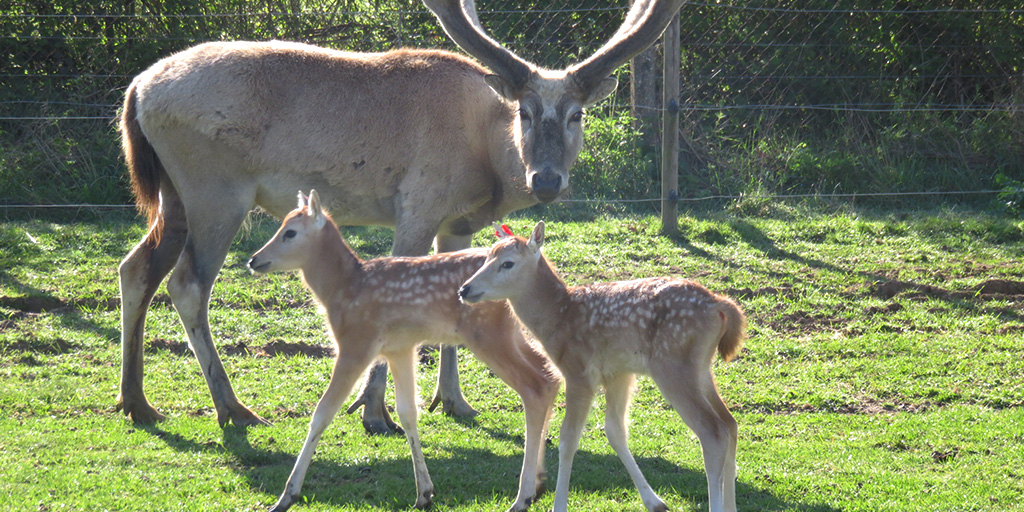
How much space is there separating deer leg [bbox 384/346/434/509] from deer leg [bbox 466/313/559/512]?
0.40 meters

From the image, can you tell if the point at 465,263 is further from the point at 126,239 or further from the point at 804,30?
the point at 804,30

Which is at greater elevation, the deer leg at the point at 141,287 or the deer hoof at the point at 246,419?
the deer leg at the point at 141,287

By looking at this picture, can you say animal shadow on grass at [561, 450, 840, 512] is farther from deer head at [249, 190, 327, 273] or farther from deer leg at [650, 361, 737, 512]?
→ deer head at [249, 190, 327, 273]

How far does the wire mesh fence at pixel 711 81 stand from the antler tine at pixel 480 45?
16.3ft

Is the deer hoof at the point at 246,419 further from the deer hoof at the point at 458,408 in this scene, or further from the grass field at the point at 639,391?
the deer hoof at the point at 458,408

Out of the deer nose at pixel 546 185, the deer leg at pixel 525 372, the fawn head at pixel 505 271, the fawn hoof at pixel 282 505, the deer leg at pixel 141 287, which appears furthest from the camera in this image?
the deer leg at pixel 141 287

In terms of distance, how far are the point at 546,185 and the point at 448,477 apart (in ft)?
6.67

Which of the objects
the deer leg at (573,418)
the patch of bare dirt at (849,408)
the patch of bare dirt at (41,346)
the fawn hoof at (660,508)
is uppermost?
the deer leg at (573,418)

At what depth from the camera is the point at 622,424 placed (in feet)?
18.4

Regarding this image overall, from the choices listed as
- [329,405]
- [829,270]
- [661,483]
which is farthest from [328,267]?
[829,270]

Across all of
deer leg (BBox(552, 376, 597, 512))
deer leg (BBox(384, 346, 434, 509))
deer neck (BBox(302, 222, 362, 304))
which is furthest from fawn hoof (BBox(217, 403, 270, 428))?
deer leg (BBox(552, 376, 597, 512))

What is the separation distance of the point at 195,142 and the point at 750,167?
26.0 feet

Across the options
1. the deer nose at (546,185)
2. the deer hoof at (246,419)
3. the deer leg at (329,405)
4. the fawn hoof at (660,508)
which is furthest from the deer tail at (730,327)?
the deer hoof at (246,419)

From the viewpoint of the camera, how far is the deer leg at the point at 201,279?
7094 millimetres
